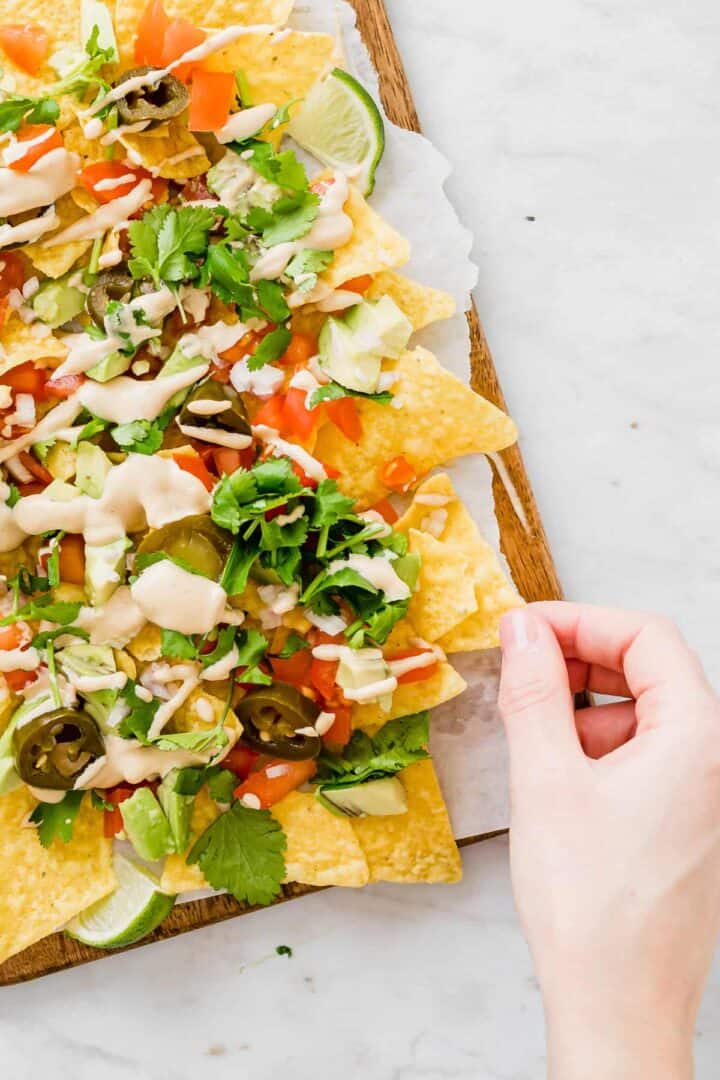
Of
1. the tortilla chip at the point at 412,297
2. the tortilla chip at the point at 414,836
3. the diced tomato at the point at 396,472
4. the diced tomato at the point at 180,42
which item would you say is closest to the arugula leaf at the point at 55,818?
the tortilla chip at the point at 414,836

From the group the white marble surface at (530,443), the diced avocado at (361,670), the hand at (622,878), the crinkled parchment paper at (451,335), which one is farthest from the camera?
the white marble surface at (530,443)

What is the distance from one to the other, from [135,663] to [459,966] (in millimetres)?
1124

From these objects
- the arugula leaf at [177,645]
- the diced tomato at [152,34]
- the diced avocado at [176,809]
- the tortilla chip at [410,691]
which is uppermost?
the diced tomato at [152,34]

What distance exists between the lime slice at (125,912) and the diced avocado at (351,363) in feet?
4.10

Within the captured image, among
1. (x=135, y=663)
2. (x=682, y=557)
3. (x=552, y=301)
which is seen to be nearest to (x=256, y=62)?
(x=552, y=301)

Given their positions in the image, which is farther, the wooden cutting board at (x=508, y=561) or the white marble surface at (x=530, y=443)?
the white marble surface at (x=530, y=443)

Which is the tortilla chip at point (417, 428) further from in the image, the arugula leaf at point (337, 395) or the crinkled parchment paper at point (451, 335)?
the crinkled parchment paper at point (451, 335)

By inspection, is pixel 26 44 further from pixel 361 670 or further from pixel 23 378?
pixel 361 670

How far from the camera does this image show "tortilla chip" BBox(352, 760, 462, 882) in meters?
2.62

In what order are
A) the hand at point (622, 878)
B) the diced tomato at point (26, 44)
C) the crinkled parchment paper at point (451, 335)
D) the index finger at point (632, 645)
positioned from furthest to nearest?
1. the crinkled parchment paper at point (451, 335)
2. the diced tomato at point (26, 44)
3. the index finger at point (632, 645)
4. the hand at point (622, 878)

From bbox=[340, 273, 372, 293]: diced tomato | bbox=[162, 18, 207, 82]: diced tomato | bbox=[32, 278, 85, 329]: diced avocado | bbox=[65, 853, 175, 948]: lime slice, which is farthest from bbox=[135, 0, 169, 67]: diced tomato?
bbox=[65, 853, 175, 948]: lime slice

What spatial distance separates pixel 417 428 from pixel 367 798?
852mm

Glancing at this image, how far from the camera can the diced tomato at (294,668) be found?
2.61 m

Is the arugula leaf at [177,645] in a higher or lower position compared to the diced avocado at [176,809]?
higher
